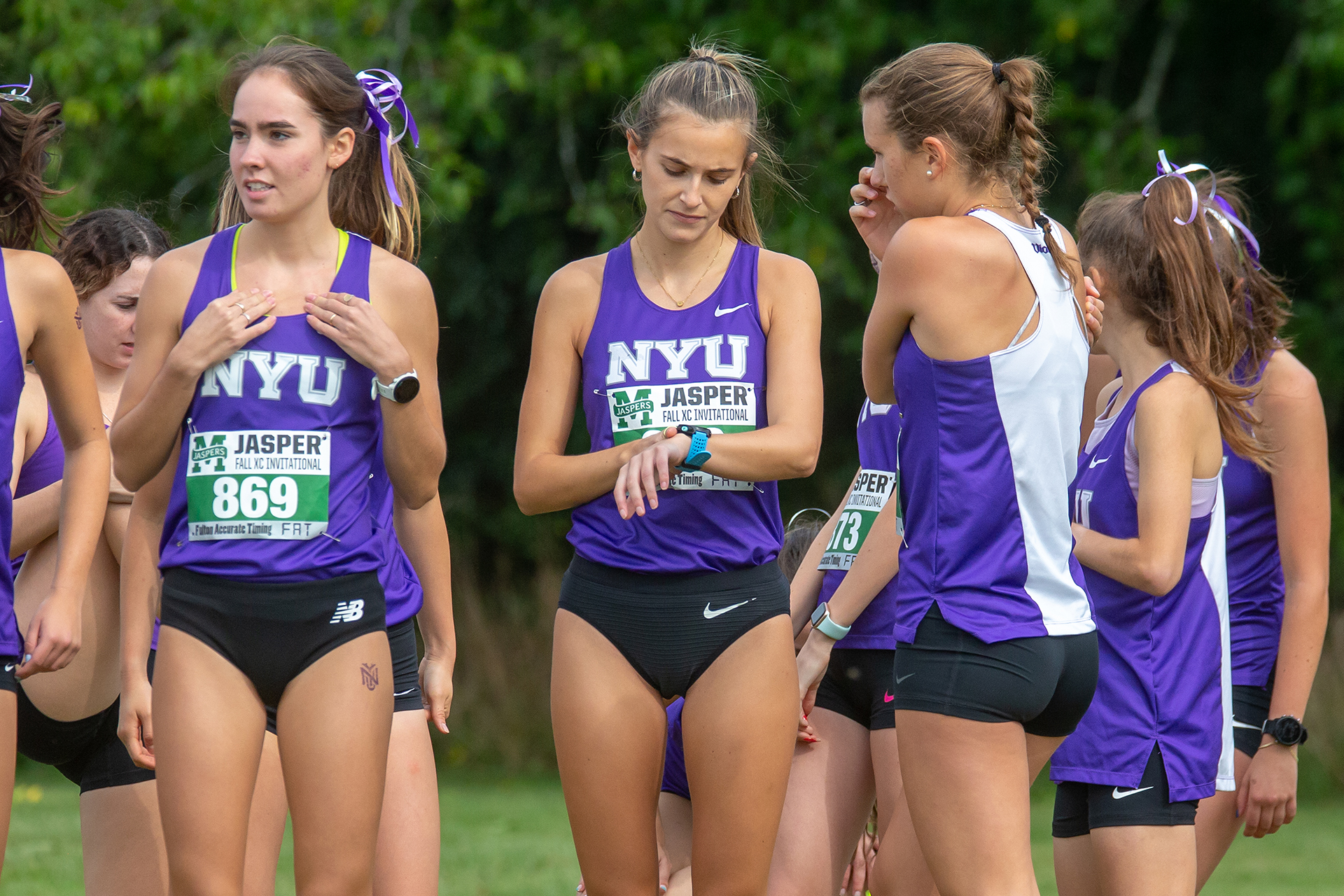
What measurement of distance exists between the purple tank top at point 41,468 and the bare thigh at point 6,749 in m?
0.91

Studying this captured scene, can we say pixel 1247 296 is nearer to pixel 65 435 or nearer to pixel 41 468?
pixel 65 435

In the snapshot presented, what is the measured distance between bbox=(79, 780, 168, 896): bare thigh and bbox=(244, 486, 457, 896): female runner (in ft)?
1.16

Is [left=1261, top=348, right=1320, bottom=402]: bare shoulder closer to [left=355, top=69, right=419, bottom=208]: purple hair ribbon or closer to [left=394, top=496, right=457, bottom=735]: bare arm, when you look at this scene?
[left=394, top=496, right=457, bottom=735]: bare arm

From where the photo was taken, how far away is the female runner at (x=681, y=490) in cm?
294

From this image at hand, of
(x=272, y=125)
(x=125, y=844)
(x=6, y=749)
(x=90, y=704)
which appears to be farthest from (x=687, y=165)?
(x=125, y=844)

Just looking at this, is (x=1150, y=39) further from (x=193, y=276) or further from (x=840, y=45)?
(x=193, y=276)

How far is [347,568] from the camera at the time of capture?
2.85m

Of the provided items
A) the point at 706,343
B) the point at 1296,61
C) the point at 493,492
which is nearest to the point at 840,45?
the point at 1296,61

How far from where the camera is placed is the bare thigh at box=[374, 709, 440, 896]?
330cm

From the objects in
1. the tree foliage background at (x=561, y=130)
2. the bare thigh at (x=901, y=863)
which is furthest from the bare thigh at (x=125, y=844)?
the tree foliage background at (x=561, y=130)

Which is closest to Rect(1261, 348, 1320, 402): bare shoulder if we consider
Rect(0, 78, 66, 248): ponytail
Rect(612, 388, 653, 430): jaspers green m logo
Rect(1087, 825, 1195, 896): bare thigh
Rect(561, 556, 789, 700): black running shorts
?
Rect(1087, 825, 1195, 896): bare thigh

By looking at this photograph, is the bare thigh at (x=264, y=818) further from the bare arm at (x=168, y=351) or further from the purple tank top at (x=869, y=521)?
the purple tank top at (x=869, y=521)

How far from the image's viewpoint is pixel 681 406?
3.01 m

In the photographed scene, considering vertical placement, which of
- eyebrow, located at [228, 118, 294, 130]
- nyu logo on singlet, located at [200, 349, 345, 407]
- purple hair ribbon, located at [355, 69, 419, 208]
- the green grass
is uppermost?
purple hair ribbon, located at [355, 69, 419, 208]
